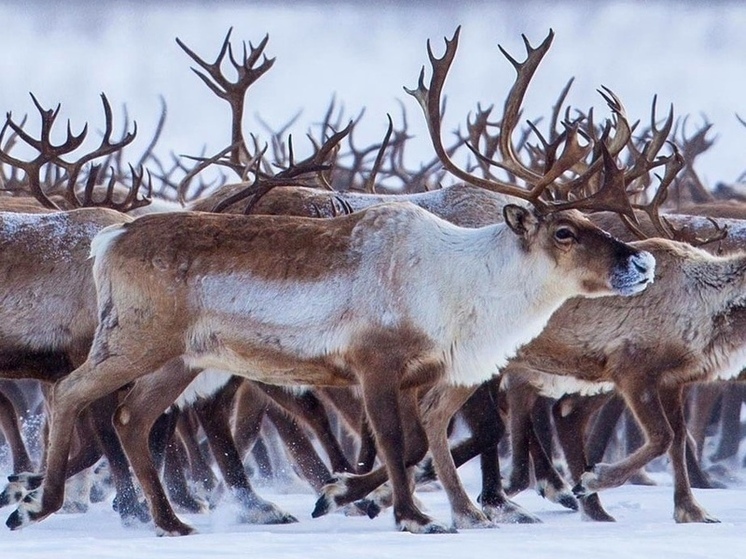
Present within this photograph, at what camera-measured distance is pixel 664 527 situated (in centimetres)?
669

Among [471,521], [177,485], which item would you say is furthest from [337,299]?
[177,485]

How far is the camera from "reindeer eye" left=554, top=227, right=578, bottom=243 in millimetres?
6754

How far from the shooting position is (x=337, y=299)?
6.55m

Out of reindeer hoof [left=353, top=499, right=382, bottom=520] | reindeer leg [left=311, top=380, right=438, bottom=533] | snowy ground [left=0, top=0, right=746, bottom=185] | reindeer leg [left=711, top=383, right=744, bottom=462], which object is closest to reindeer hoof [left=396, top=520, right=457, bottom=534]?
reindeer leg [left=311, top=380, right=438, bottom=533]

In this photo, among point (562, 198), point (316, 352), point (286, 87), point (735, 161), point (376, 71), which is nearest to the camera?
point (316, 352)

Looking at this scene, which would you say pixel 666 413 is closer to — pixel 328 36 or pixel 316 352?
pixel 316 352

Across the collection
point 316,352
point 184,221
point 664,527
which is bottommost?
point 664,527

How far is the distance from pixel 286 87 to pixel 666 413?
3827cm

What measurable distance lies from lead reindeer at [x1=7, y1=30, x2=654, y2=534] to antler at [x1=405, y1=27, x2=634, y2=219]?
32 cm

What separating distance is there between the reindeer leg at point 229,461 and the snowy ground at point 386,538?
95 mm

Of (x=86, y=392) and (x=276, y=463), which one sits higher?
(x=86, y=392)

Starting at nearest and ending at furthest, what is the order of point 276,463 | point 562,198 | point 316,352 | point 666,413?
point 316,352
point 666,413
point 562,198
point 276,463

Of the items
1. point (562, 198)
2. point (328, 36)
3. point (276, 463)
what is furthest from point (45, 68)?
point (562, 198)

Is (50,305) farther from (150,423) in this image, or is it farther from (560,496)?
(560,496)
